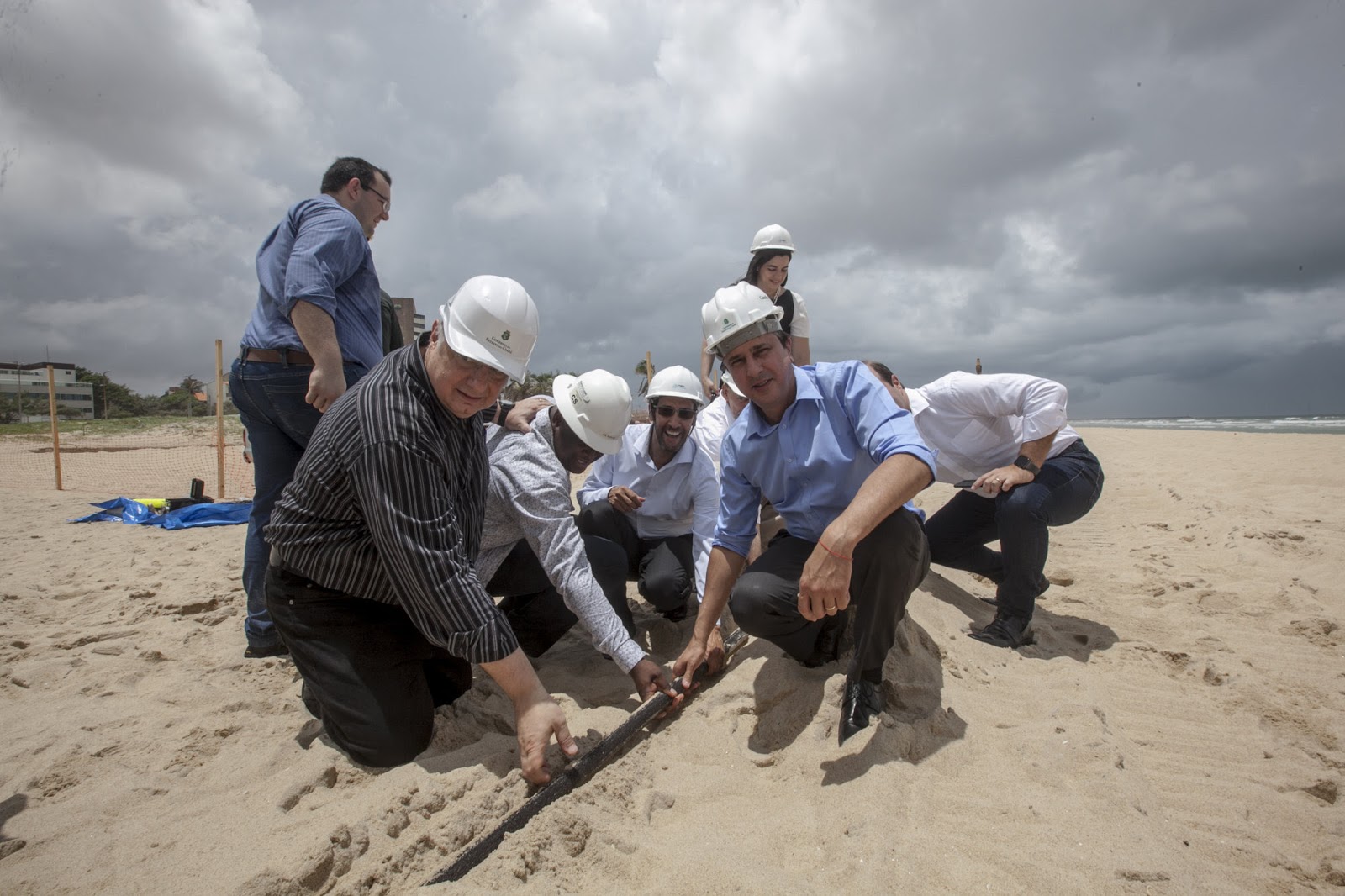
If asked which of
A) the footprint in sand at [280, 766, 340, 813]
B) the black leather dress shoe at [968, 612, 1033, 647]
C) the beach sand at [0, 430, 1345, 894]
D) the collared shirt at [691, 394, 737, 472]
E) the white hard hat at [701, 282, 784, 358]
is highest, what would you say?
the white hard hat at [701, 282, 784, 358]

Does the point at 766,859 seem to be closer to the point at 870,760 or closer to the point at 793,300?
the point at 870,760

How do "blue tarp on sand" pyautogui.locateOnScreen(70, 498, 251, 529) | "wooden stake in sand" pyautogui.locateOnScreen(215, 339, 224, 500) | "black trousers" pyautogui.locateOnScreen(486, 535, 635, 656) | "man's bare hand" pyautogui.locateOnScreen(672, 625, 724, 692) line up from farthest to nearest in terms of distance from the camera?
"wooden stake in sand" pyautogui.locateOnScreen(215, 339, 224, 500)
"blue tarp on sand" pyautogui.locateOnScreen(70, 498, 251, 529)
"black trousers" pyautogui.locateOnScreen(486, 535, 635, 656)
"man's bare hand" pyautogui.locateOnScreen(672, 625, 724, 692)

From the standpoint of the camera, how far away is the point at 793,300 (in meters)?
4.81

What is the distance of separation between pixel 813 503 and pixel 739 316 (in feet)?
2.55

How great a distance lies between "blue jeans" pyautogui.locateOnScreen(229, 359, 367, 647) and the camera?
2975mm

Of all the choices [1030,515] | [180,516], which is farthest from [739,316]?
[180,516]

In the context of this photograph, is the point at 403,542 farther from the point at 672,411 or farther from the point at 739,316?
the point at 672,411

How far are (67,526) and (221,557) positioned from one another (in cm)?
278

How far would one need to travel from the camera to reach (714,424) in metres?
4.67

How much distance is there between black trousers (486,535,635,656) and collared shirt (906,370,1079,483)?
1905 mm

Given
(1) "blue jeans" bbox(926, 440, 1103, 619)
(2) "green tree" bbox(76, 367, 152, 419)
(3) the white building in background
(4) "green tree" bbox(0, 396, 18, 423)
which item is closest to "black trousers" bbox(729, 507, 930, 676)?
(1) "blue jeans" bbox(926, 440, 1103, 619)

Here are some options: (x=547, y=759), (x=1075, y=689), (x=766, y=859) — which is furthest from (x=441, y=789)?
(x=1075, y=689)

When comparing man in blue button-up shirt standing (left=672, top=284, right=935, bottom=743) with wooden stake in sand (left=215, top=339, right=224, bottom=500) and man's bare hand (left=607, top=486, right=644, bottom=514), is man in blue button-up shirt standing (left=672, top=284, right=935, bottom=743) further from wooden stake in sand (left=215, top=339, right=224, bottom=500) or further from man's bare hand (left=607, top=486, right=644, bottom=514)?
wooden stake in sand (left=215, top=339, right=224, bottom=500)

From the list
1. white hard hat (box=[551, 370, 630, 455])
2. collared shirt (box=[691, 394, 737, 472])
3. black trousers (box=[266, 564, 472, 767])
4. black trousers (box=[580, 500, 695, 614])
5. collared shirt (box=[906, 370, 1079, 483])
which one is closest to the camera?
black trousers (box=[266, 564, 472, 767])
